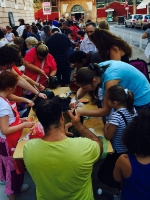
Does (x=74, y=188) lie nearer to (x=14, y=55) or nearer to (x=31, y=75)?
(x=14, y=55)

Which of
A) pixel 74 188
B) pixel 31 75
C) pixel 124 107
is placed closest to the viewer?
pixel 74 188

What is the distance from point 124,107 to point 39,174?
1.14m

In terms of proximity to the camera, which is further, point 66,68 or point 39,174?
point 66,68

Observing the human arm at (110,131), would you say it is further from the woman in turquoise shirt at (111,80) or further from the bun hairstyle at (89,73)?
the bun hairstyle at (89,73)

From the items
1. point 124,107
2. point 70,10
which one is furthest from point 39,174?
point 70,10

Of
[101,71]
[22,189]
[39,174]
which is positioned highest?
[101,71]

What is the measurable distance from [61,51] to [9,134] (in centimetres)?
349

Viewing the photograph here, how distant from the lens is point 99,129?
9.61 ft

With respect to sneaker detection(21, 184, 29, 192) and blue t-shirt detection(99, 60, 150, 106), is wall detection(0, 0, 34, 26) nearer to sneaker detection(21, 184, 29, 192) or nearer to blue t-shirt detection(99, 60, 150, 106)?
sneaker detection(21, 184, 29, 192)

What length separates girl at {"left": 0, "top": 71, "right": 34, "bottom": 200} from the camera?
265 cm

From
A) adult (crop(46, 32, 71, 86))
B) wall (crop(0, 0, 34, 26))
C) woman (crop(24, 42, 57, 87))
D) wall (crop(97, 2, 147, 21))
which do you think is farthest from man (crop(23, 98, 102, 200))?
wall (crop(97, 2, 147, 21))

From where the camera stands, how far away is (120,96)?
8.36 ft

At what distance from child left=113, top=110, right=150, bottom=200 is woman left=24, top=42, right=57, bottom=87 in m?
2.69

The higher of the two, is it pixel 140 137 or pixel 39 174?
pixel 140 137
